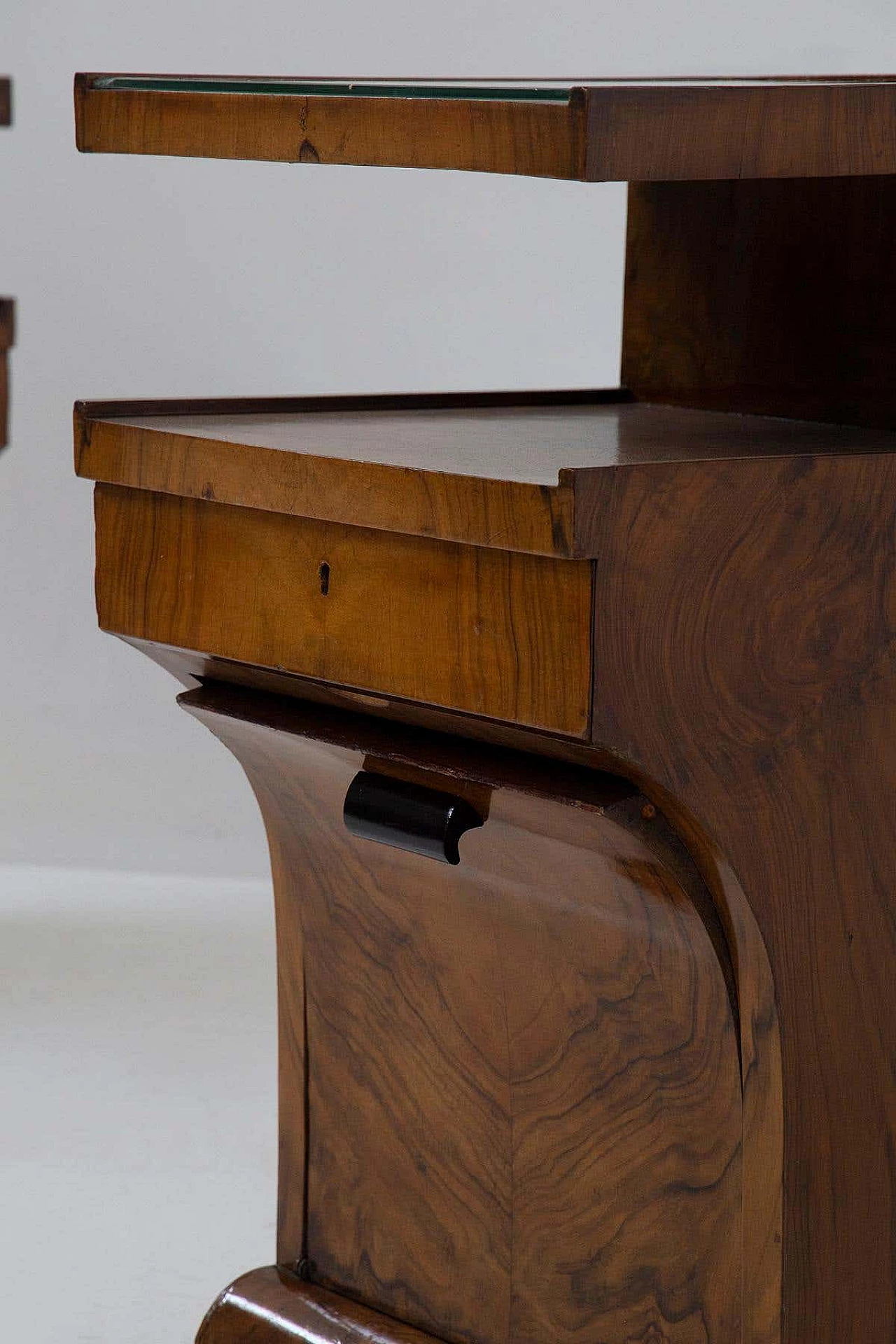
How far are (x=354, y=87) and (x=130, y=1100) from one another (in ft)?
5.16

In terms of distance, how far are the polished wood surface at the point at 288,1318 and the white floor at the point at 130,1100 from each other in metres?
0.23

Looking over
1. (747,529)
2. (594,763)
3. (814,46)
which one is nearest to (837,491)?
(747,529)

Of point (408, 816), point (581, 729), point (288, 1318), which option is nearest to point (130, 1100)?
point (288, 1318)

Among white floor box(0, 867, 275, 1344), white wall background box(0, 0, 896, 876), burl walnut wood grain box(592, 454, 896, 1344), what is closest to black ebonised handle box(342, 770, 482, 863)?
burl walnut wood grain box(592, 454, 896, 1344)

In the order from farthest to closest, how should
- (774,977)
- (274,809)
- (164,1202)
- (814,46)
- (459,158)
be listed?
1. (814,46)
2. (164,1202)
3. (274,809)
4. (774,977)
5. (459,158)

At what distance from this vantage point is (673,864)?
4.46 feet

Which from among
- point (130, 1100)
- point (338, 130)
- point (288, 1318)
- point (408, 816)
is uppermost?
point (338, 130)

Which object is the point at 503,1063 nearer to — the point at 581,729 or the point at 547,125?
the point at 581,729

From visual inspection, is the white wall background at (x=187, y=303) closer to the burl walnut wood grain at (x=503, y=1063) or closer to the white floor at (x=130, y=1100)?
the white floor at (x=130, y=1100)

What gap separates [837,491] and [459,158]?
0.32 metres

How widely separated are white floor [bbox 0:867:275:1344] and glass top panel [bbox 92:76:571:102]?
1.20 metres

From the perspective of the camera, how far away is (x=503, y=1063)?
159 centimetres

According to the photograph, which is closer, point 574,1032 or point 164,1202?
point 574,1032

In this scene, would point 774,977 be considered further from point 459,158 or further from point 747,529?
point 459,158
